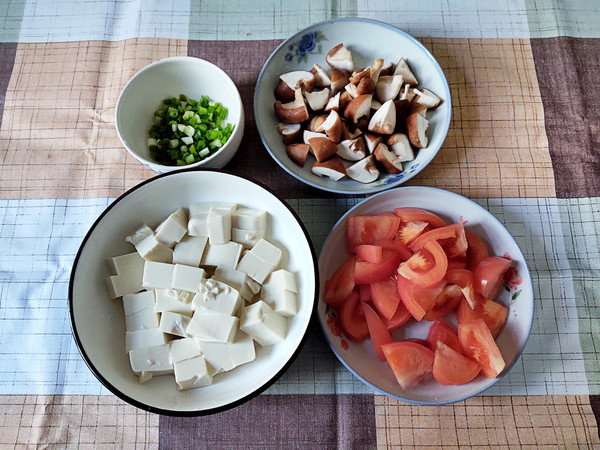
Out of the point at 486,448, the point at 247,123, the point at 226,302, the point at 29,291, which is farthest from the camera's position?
the point at 247,123

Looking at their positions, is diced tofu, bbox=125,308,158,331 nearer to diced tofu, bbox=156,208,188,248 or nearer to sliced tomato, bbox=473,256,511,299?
diced tofu, bbox=156,208,188,248

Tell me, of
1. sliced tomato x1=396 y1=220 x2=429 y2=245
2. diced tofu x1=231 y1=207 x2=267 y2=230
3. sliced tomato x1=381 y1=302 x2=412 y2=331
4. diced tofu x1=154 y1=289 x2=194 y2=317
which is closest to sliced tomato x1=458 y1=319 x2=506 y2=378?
sliced tomato x1=381 y1=302 x2=412 y2=331

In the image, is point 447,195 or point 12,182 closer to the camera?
point 447,195

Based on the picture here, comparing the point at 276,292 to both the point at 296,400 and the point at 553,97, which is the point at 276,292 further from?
the point at 553,97

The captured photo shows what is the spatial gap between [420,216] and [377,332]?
303mm

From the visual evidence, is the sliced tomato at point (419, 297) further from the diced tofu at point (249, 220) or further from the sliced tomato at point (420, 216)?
the diced tofu at point (249, 220)

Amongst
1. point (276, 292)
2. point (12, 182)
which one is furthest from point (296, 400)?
point (12, 182)

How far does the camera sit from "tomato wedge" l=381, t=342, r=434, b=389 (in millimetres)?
1056

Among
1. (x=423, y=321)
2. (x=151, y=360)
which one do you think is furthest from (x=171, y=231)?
(x=423, y=321)

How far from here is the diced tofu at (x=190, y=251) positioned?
1069 mm

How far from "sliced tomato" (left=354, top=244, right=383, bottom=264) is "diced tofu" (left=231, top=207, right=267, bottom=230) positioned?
0.80ft

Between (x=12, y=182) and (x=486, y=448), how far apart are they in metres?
1.44

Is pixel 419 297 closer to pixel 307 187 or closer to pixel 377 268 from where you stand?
pixel 377 268

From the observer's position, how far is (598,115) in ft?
4.53
